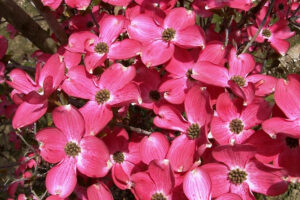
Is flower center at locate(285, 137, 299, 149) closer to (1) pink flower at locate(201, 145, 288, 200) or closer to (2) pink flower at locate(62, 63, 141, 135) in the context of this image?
(1) pink flower at locate(201, 145, 288, 200)

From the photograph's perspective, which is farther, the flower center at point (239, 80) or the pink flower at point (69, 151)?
the flower center at point (239, 80)

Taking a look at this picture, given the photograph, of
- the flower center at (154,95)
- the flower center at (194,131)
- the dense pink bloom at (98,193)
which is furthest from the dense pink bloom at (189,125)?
the dense pink bloom at (98,193)

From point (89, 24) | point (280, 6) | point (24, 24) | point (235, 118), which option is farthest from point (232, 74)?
point (24, 24)

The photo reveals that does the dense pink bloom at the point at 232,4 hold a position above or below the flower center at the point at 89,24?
above

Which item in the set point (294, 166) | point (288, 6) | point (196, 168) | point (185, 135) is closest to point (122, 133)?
point (185, 135)

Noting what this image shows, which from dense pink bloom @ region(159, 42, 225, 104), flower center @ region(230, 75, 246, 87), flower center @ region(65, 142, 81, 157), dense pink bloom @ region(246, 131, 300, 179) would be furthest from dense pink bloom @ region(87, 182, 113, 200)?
flower center @ region(230, 75, 246, 87)

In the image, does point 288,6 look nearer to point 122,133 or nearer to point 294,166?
point 294,166

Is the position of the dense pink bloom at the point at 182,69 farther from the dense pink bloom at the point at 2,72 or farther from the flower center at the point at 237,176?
the dense pink bloom at the point at 2,72
